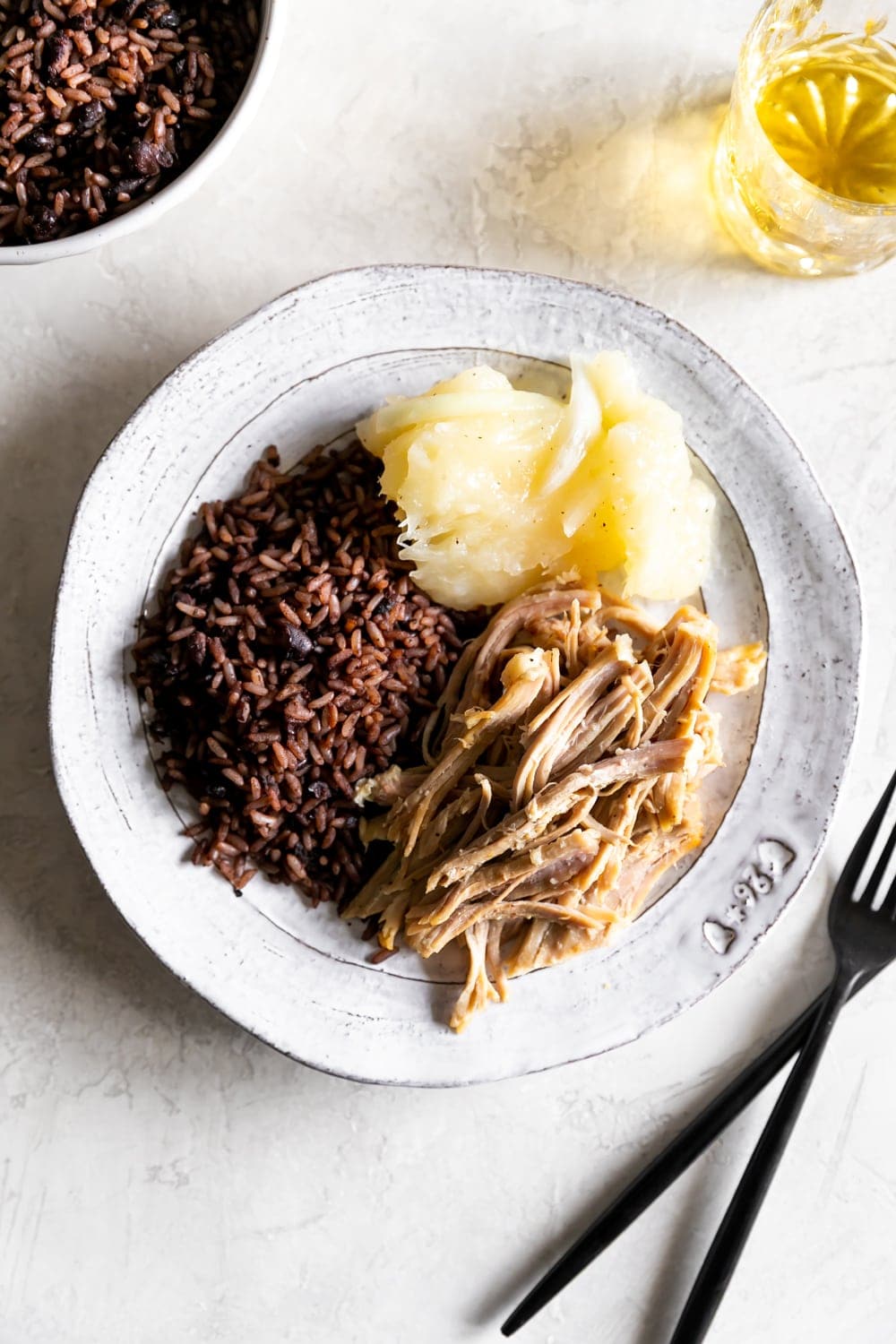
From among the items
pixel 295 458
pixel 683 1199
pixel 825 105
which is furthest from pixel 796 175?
A: pixel 683 1199

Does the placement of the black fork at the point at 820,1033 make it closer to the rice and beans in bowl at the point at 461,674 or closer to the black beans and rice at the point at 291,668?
the rice and beans in bowl at the point at 461,674

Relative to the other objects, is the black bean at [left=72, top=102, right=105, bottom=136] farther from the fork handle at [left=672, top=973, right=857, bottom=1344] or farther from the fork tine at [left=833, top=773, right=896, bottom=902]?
the fork handle at [left=672, top=973, right=857, bottom=1344]

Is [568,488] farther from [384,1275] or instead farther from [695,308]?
[384,1275]

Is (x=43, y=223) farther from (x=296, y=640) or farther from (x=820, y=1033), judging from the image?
(x=820, y=1033)

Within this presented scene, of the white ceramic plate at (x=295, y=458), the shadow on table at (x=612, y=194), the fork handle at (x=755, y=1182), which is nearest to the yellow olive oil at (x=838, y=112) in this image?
the shadow on table at (x=612, y=194)

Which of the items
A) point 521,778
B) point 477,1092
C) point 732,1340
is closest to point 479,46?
point 521,778

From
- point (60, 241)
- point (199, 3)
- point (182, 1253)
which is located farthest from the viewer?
point (182, 1253)
